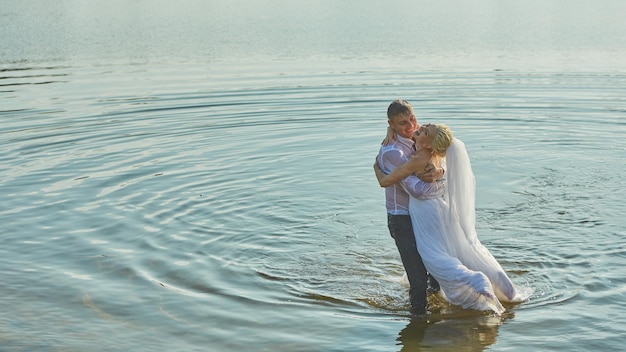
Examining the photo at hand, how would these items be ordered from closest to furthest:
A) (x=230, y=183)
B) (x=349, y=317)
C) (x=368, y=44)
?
1. (x=349, y=317)
2. (x=230, y=183)
3. (x=368, y=44)

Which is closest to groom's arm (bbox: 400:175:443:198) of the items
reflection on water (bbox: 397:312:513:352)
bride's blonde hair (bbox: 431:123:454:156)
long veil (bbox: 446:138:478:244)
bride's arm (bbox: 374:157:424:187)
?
bride's arm (bbox: 374:157:424:187)

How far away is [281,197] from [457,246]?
202 inches

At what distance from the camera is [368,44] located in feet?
117

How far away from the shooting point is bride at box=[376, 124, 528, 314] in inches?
355

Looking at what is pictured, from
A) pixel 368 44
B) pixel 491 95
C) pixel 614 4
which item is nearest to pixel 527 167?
pixel 491 95

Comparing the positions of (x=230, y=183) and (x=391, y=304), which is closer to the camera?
(x=391, y=304)

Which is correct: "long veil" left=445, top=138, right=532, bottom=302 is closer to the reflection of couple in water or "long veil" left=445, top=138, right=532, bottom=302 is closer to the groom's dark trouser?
the reflection of couple in water

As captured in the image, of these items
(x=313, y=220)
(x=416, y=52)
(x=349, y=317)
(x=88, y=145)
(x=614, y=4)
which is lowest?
(x=349, y=317)

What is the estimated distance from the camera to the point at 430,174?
8.92 m

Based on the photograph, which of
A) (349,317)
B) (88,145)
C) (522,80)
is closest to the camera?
(349,317)

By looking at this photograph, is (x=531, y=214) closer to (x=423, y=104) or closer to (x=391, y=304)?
(x=391, y=304)

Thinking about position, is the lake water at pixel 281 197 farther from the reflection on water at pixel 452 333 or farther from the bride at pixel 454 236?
the bride at pixel 454 236

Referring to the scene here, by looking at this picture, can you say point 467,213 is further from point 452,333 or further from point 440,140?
point 452,333

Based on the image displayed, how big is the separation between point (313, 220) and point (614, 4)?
46.8 m
